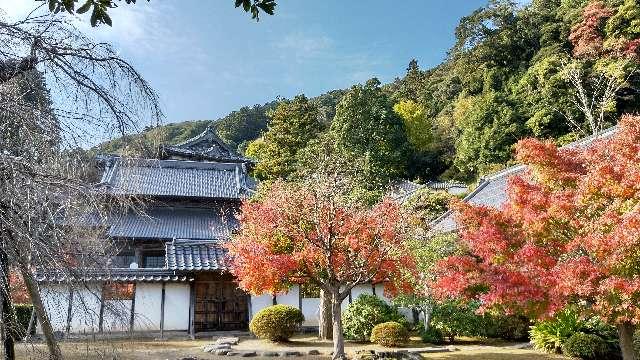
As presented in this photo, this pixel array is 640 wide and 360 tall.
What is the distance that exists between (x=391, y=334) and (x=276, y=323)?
372 centimetres

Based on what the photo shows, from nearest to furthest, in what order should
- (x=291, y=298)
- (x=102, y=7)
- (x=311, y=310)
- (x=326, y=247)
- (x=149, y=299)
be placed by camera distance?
(x=102, y=7)
(x=326, y=247)
(x=149, y=299)
(x=291, y=298)
(x=311, y=310)

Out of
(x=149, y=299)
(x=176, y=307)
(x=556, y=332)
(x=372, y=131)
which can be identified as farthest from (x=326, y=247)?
(x=372, y=131)

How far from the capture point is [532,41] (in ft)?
153

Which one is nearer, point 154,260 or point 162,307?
point 162,307

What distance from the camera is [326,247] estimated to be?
44.0 feet

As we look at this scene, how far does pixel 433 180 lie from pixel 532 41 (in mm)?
15305

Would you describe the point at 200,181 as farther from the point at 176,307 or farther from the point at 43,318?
A: the point at 43,318

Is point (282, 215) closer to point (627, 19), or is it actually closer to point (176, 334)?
point (176, 334)

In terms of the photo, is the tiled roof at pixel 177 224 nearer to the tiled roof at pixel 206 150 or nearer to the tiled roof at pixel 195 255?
the tiled roof at pixel 195 255

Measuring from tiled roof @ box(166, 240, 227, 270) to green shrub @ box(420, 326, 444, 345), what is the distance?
7575 millimetres

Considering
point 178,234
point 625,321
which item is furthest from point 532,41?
point 625,321

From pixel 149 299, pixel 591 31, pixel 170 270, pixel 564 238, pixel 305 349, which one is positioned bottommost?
pixel 305 349

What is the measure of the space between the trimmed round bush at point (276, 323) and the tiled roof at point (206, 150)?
20.8 m

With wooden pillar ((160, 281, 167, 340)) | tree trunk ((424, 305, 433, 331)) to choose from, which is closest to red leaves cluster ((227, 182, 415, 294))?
tree trunk ((424, 305, 433, 331))
